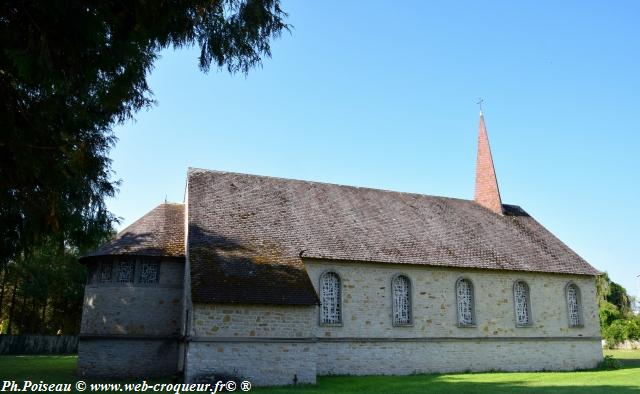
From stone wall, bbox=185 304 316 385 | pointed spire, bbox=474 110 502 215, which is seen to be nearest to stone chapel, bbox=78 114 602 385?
stone wall, bbox=185 304 316 385

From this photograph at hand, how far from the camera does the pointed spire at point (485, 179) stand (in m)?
27.9

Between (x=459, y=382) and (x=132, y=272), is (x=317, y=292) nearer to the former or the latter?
(x=459, y=382)

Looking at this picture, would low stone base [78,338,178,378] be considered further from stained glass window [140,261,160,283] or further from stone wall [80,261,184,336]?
stained glass window [140,261,160,283]

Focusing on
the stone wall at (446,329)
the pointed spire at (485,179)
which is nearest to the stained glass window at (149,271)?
the stone wall at (446,329)

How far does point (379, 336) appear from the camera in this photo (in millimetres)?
19438

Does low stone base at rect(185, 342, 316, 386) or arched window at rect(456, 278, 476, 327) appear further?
arched window at rect(456, 278, 476, 327)

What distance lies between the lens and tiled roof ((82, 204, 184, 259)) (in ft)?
63.0

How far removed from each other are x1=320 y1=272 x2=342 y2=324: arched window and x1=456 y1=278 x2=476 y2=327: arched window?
5.45m

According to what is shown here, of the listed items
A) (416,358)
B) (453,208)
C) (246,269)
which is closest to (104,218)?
(246,269)

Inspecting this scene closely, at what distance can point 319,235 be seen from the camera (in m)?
20.7

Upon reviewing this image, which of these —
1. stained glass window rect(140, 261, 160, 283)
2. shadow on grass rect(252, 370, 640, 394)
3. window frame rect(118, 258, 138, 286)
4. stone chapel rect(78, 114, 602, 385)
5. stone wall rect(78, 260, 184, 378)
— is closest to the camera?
A: shadow on grass rect(252, 370, 640, 394)

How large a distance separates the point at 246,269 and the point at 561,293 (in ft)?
50.2

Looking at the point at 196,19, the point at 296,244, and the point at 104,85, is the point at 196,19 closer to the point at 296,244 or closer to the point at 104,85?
the point at 104,85

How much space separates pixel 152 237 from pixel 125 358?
4685 mm
